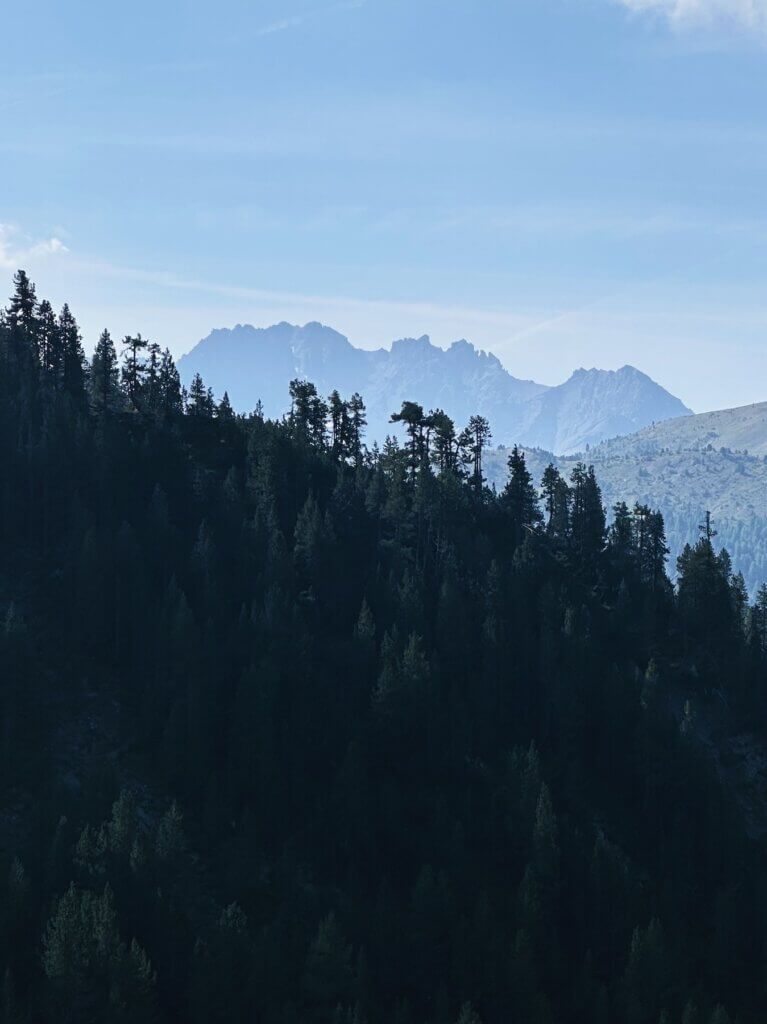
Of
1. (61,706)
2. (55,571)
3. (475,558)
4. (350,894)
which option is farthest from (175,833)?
(475,558)

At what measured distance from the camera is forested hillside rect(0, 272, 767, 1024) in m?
61.0

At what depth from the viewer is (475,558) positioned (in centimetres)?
10631

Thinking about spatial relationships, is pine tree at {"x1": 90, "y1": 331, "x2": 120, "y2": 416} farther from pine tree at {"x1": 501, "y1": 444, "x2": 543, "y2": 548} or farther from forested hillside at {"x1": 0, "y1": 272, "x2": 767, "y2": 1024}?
pine tree at {"x1": 501, "y1": 444, "x2": 543, "y2": 548}

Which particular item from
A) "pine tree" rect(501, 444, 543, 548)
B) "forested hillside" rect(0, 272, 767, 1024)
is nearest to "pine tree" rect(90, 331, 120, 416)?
"forested hillside" rect(0, 272, 767, 1024)

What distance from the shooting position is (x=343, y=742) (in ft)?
265

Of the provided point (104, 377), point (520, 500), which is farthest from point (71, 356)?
point (520, 500)

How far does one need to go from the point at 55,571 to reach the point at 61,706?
52.3ft

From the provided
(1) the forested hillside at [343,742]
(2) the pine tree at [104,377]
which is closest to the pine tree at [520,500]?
(1) the forested hillside at [343,742]

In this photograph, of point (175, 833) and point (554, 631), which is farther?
point (554, 631)

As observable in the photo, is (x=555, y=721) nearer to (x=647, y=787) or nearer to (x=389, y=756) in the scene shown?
(x=647, y=787)

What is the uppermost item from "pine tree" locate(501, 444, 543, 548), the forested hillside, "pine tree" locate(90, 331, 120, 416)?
"pine tree" locate(90, 331, 120, 416)

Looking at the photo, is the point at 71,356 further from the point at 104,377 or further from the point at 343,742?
the point at 343,742

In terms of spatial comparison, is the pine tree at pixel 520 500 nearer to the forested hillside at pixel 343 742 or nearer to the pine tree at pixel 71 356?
the forested hillside at pixel 343 742

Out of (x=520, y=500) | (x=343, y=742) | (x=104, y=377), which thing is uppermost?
(x=104, y=377)
